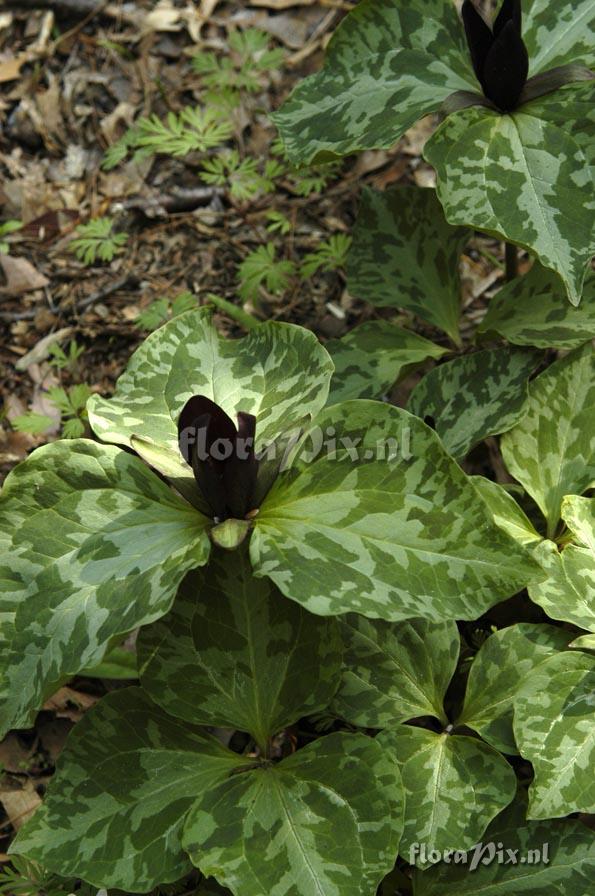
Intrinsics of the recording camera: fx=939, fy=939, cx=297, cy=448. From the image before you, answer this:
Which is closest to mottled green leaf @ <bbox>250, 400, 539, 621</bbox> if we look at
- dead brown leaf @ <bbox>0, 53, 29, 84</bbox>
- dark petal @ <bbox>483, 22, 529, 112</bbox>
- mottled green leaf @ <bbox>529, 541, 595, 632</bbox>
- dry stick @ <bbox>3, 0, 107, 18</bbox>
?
mottled green leaf @ <bbox>529, 541, 595, 632</bbox>

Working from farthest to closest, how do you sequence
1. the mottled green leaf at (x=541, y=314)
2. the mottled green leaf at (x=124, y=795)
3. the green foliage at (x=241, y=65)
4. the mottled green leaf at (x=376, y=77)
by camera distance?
the green foliage at (x=241, y=65) < the mottled green leaf at (x=541, y=314) < the mottled green leaf at (x=376, y=77) < the mottled green leaf at (x=124, y=795)

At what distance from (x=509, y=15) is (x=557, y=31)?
20 cm

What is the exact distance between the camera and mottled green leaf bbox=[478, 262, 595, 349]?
6.88 ft

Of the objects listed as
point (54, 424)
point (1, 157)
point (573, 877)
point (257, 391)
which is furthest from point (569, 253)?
point (1, 157)

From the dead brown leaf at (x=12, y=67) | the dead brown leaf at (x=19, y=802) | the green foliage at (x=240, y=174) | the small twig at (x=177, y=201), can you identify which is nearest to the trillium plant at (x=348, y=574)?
the dead brown leaf at (x=19, y=802)

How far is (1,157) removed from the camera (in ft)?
10.6

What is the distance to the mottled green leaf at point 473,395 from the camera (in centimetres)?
201

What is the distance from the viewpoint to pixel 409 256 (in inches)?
94.3

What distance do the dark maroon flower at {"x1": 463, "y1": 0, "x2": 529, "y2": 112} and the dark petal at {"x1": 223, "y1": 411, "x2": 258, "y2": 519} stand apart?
2.94 ft

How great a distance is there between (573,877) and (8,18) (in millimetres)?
3311

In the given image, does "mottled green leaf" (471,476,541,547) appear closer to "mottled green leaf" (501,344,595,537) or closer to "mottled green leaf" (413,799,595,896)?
"mottled green leaf" (501,344,595,537)

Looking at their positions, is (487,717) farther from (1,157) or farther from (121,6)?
(121,6)

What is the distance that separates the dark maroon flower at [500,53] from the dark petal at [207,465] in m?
0.95

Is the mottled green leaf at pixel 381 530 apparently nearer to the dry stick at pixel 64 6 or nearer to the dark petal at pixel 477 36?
the dark petal at pixel 477 36
